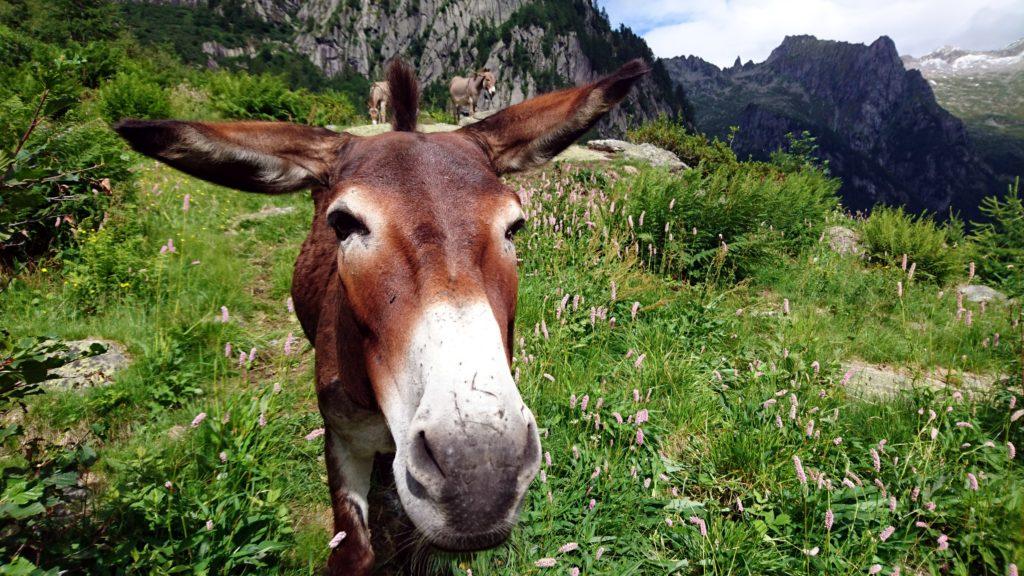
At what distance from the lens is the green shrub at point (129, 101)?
9.85m

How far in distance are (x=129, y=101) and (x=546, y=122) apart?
12164 millimetres

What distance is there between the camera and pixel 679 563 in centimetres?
250

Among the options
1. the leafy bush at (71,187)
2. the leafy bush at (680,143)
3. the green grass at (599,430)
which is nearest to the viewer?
the green grass at (599,430)

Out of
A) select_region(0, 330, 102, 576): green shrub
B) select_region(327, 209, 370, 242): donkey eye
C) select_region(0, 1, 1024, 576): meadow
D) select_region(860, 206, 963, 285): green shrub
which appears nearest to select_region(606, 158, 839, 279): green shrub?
select_region(0, 1, 1024, 576): meadow

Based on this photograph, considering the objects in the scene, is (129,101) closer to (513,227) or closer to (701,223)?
(513,227)

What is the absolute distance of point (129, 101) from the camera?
9.95 meters

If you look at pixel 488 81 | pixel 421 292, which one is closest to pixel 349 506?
pixel 421 292

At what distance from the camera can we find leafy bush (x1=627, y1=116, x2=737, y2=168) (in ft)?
56.2

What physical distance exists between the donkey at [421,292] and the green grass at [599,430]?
860 millimetres

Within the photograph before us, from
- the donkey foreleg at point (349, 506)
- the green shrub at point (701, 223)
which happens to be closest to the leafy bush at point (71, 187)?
the donkey foreleg at point (349, 506)

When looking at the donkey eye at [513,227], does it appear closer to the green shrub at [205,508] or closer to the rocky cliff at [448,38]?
the green shrub at [205,508]

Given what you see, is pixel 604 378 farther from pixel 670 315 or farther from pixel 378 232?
pixel 378 232

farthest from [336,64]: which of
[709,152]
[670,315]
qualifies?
[670,315]

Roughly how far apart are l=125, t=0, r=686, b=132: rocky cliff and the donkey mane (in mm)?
117957
